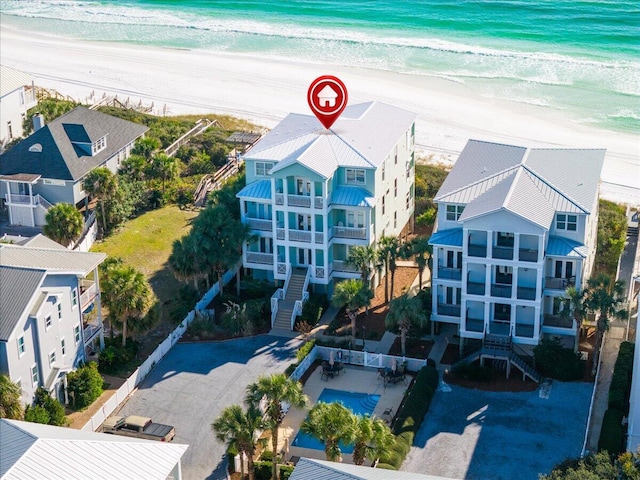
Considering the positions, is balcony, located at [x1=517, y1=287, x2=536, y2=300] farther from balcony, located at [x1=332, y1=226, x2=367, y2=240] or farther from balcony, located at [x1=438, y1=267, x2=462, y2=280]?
balcony, located at [x1=332, y1=226, x2=367, y2=240]

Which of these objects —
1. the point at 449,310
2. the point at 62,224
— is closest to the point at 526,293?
the point at 449,310

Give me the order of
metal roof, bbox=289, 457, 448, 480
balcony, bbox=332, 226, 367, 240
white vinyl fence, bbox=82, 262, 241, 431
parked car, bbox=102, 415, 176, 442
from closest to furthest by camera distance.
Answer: metal roof, bbox=289, 457, 448, 480 < parked car, bbox=102, 415, 176, 442 < white vinyl fence, bbox=82, 262, 241, 431 < balcony, bbox=332, 226, 367, 240

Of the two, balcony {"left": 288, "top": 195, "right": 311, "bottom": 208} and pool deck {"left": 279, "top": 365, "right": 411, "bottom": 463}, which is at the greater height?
balcony {"left": 288, "top": 195, "right": 311, "bottom": 208}

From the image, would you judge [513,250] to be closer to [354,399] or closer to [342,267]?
[354,399]

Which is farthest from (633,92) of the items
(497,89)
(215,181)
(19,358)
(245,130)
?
(19,358)

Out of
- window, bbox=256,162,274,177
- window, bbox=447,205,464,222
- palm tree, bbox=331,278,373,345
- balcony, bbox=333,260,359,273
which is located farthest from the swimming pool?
window, bbox=256,162,274,177
